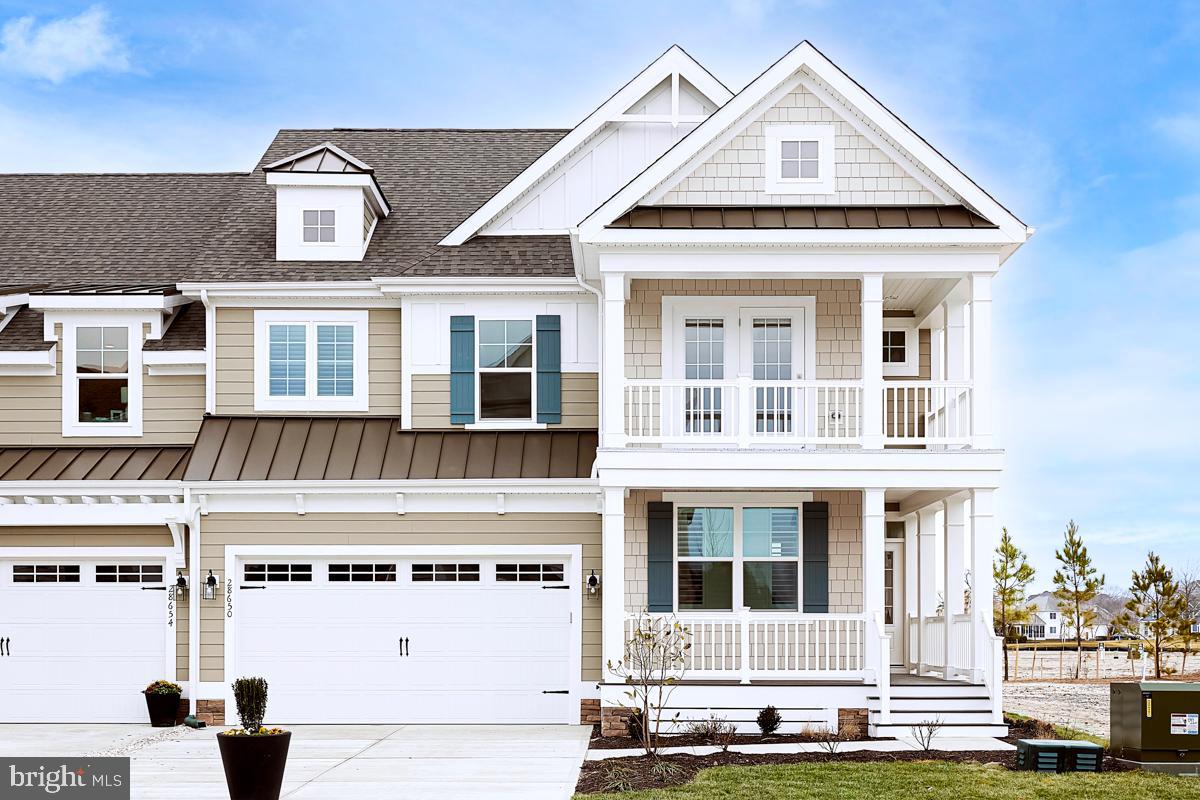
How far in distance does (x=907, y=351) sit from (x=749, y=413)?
3.25 m

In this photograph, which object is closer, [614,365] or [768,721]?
[768,721]

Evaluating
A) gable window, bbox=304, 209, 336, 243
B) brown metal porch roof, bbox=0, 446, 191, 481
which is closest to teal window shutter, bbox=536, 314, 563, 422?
gable window, bbox=304, 209, 336, 243

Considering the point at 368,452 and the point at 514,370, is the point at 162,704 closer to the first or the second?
the point at 368,452

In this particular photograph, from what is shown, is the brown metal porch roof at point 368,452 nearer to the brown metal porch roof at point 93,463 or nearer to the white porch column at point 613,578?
the brown metal porch roof at point 93,463

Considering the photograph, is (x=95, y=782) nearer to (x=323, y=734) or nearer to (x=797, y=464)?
(x=323, y=734)

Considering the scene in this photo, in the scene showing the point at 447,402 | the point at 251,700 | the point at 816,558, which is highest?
the point at 447,402

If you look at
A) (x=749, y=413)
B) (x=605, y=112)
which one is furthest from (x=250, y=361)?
(x=749, y=413)

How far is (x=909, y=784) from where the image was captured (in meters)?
12.6

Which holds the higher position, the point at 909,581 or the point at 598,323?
the point at 598,323

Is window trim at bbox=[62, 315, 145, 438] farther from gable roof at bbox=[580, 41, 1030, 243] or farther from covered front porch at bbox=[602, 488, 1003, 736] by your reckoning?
gable roof at bbox=[580, 41, 1030, 243]

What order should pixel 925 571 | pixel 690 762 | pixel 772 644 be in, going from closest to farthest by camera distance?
pixel 690 762 < pixel 772 644 < pixel 925 571

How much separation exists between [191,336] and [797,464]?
29.9 ft

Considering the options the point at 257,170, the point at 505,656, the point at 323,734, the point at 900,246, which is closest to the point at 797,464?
the point at 900,246

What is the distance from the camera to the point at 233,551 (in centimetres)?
1864
